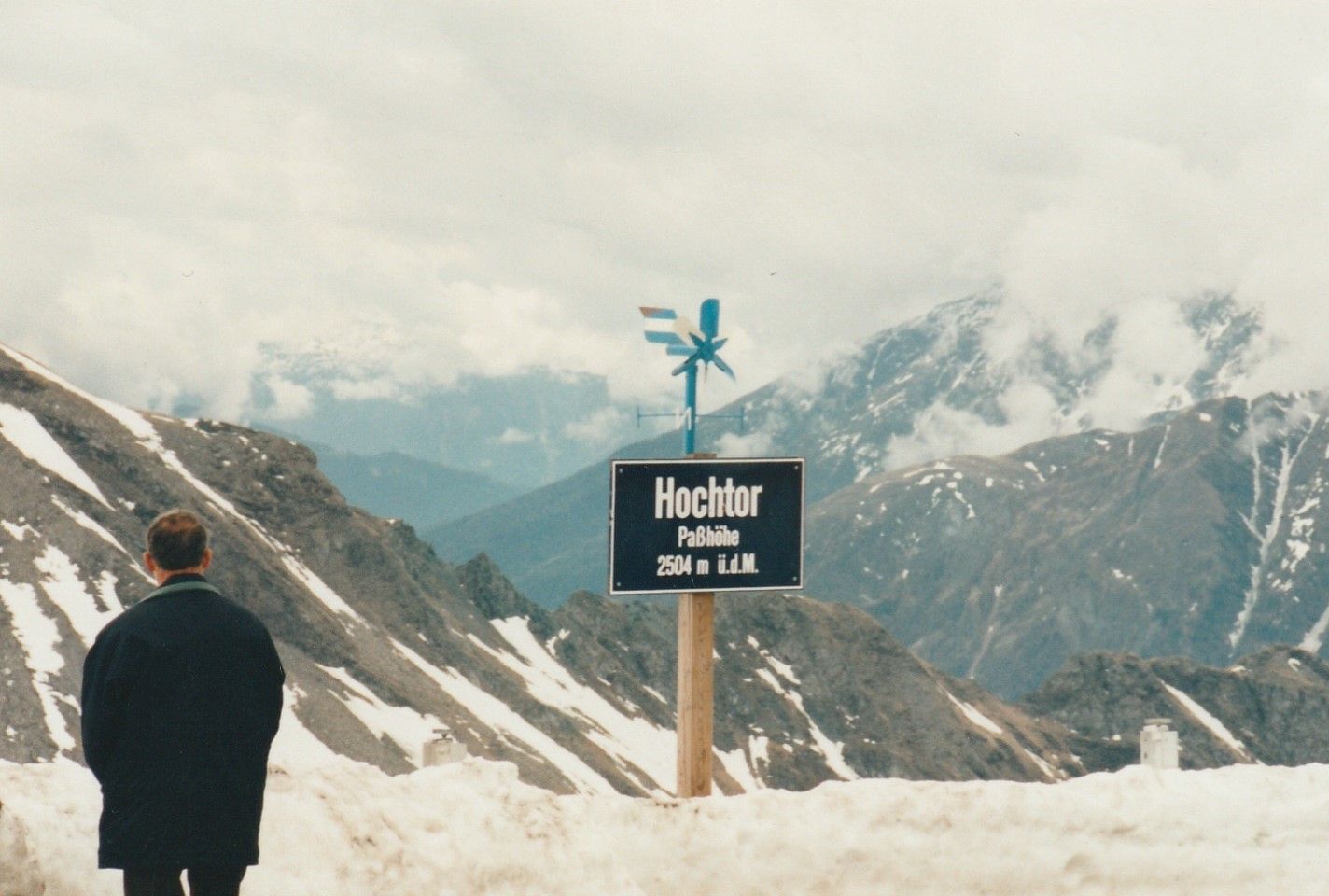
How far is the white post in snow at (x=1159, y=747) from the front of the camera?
54.5ft

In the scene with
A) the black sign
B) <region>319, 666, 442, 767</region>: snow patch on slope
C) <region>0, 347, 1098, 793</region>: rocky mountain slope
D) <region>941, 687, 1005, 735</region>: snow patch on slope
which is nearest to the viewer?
the black sign

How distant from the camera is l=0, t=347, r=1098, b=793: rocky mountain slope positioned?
101 metres

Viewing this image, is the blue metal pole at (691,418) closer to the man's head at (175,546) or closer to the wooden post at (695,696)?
the wooden post at (695,696)

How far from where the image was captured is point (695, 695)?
16.6 metres

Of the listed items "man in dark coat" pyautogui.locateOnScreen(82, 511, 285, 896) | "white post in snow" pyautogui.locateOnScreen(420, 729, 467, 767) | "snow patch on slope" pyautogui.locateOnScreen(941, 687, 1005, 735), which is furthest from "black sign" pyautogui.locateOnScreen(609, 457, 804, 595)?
"snow patch on slope" pyautogui.locateOnScreen(941, 687, 1005, 735)

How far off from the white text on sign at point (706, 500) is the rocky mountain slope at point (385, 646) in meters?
69.1

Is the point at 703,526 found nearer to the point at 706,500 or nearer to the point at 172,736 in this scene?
the point at 706,500

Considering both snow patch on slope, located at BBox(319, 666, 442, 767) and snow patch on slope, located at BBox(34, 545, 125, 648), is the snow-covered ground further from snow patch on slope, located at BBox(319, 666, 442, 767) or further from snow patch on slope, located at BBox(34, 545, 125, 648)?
snow patch on slope, located at BBox(319, 666, 442, 767)

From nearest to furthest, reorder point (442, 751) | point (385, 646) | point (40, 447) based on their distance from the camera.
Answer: point (442, 751)
point (40, 447)
point (385, 646)

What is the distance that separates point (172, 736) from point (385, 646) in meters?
128

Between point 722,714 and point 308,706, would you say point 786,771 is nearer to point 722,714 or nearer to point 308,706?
point 722,714

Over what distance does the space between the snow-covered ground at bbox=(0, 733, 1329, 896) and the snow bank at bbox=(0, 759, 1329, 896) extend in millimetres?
15

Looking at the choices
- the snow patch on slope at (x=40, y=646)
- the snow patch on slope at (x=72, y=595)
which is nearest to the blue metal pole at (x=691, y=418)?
the snow patch on slope at (x=40, y=646)

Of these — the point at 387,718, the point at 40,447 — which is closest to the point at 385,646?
the point at 387,718
